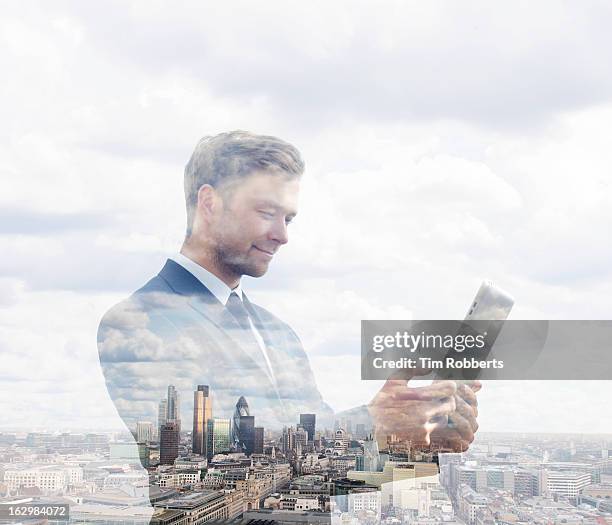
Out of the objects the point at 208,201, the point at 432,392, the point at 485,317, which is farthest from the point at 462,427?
the point at 208,201

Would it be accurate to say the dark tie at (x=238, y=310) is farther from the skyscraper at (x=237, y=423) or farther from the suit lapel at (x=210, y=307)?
the skyscraper at (x=237, y=423)

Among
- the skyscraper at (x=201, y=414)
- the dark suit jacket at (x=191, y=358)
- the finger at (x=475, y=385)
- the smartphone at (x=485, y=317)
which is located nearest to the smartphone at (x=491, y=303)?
the smartphone at (x=485, y=317)

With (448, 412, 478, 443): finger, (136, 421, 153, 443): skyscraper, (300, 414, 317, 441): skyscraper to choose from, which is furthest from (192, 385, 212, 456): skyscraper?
(448, 412, 478, 443): finger

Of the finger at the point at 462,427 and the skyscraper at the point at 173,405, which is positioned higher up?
the skyscraper at the point at 173,405

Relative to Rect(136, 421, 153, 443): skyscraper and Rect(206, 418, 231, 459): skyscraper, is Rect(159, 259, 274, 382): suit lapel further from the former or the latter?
Rect(136, 421, 153, 443): skyscraper

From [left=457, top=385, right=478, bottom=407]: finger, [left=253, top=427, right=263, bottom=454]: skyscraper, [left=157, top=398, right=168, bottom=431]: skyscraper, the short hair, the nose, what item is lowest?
[left=253, top=427, right=263, bottom=454]: skyscraper

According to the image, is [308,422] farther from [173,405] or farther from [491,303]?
[491,303]
